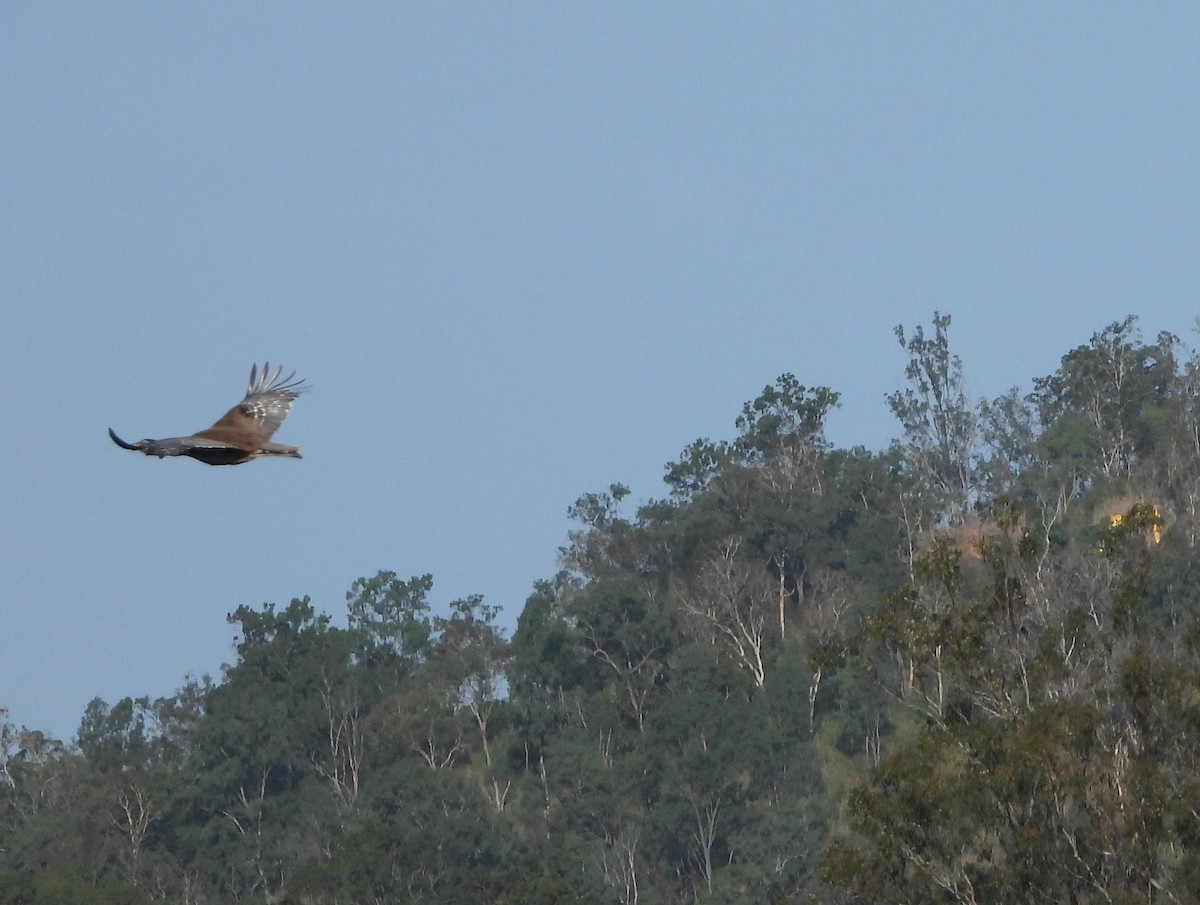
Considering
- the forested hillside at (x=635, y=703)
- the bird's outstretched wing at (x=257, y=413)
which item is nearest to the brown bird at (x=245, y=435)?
the bird's outstretched wing at (x=257, y=413)

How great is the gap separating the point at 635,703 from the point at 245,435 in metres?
44.2

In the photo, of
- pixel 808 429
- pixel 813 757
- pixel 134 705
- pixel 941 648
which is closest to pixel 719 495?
pixel 808 429

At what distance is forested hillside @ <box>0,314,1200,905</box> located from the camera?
54.4m

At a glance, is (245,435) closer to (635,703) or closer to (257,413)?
(257,413)

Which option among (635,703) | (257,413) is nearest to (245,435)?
(257,413)

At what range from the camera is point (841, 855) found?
2377 centimetres

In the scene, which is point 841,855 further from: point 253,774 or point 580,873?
point 253,774

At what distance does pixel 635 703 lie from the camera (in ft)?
198

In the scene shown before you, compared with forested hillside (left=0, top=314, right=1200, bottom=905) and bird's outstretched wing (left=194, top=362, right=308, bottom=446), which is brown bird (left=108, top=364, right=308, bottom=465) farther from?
forested hillside (left=0, top=314, right=1200, bottom=905)

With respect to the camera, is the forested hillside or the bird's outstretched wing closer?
the bird's outstretched wing

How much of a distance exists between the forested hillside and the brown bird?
954 inches

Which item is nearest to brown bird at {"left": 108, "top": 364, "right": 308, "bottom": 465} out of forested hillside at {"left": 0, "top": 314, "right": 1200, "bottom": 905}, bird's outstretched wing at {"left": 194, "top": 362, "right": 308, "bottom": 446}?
bird's outstretched wing at {"left": 194, "top": 362, "right": 308, "bottom": 446}

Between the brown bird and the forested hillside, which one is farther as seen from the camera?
the forested hillside

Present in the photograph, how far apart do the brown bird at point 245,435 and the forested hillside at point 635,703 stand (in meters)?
24.2
